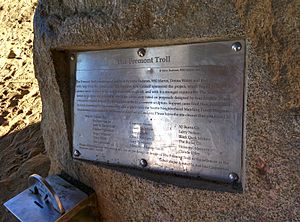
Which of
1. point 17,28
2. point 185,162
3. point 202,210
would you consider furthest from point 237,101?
point 17,28

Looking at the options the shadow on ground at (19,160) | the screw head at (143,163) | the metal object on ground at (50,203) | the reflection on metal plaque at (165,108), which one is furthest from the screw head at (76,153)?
the shadow on ground at (19,160)

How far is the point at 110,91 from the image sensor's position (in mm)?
1690

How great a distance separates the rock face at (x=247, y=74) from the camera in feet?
3.91

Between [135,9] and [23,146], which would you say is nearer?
[135,9]

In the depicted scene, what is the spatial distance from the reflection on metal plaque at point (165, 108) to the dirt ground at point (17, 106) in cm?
105

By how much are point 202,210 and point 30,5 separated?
355 cm

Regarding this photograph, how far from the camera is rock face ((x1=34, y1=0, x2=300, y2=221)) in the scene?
1190 millimetres

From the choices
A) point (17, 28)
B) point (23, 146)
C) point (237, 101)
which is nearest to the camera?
point (237, 101)

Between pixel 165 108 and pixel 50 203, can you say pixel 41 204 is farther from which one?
pixel 165 108

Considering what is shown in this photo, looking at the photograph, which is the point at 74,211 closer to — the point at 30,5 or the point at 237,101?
the point at 237,101

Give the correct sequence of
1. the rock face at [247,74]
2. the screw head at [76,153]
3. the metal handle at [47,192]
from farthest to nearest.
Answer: the screw head at [76,153]
the metal handle at [47,192]
the rock face at [247,74]

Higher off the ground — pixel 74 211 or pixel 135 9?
pixel 135 9

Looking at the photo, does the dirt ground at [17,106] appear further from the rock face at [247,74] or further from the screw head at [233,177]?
the screw head at [233,177]

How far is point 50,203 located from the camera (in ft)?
5.39
